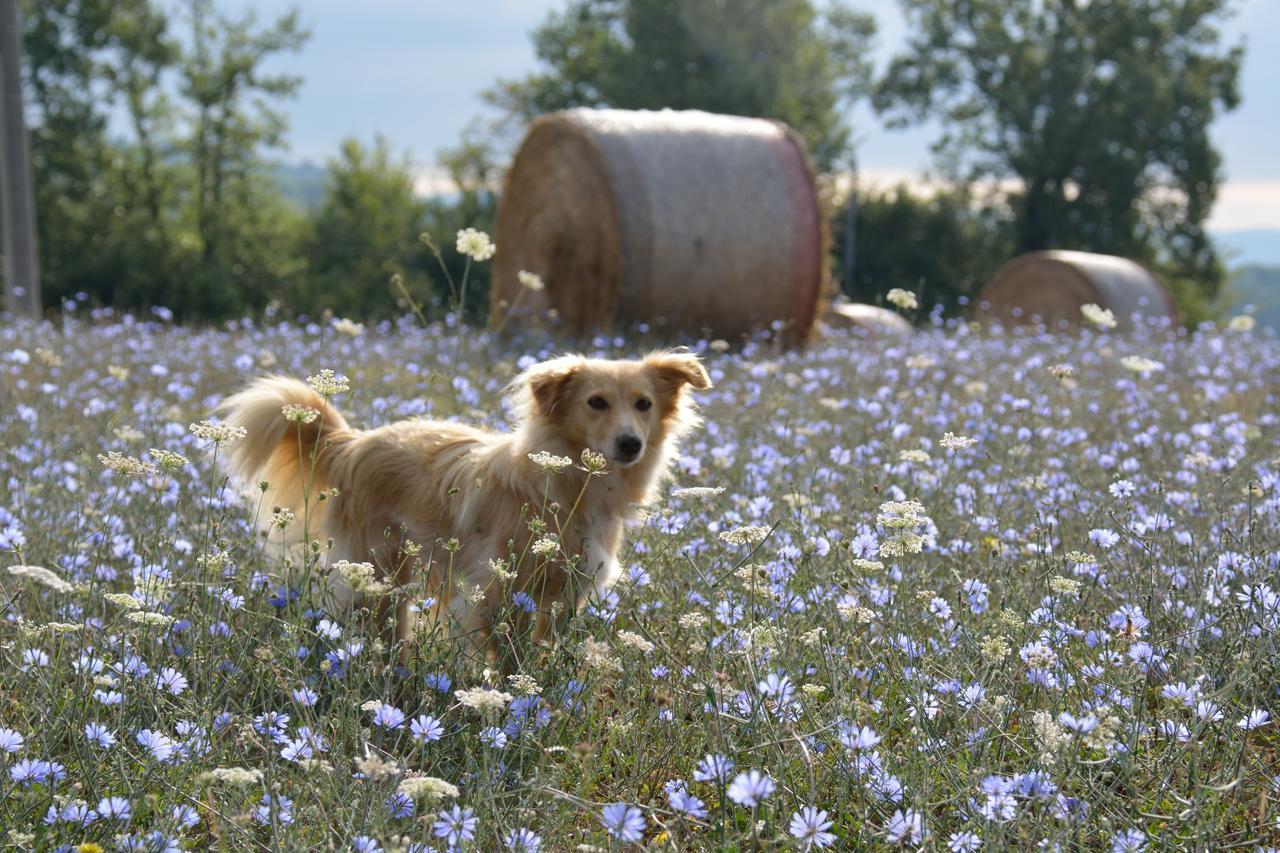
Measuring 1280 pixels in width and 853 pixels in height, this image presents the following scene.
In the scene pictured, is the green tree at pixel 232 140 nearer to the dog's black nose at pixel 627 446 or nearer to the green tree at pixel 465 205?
the green tree at pixel 465 205

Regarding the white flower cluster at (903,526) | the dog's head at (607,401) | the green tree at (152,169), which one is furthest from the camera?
the green tree at (152,169)

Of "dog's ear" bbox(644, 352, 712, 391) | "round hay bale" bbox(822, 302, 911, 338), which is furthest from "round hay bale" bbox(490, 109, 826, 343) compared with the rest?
"dog's ear" bbox(644, 352, 712, 391)

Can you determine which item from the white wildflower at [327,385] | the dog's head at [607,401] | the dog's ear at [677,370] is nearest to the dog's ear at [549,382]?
the dog's head at [607,401]

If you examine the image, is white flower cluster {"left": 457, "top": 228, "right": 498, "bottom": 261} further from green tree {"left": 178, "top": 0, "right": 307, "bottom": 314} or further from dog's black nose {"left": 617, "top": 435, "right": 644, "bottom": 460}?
green tree {"left": 178, "top": 0, "right": 307, "bottom": 314}

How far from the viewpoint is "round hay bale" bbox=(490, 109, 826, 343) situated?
11461 mm

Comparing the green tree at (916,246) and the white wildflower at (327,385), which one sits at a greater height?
the white wildflower at (327,385)

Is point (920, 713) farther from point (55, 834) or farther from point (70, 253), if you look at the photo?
point (70, 253)

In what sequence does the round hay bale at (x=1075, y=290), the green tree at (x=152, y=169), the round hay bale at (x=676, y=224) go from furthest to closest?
the green tree at (x=152, y=169) < the round hay bale at (x=1075, y=290) < the round hay bale at (x=676, y=224)

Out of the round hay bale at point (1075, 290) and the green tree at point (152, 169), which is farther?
the green tree at point (152, 169)

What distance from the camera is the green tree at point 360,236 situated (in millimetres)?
31047

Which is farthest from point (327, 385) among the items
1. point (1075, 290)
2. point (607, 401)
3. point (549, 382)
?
point (1075, 290)

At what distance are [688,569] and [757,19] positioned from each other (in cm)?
3309

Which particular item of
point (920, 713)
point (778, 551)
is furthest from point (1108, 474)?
point (920, 713)

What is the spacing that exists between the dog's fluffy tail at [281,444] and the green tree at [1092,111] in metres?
33.5
